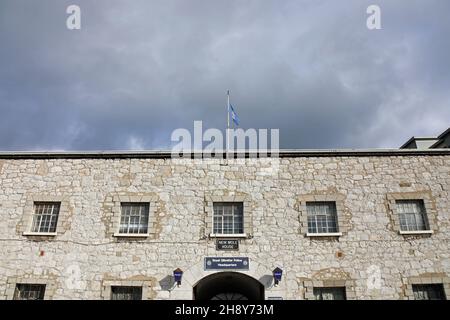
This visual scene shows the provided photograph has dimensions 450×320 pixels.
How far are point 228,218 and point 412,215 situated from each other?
21.8 feet

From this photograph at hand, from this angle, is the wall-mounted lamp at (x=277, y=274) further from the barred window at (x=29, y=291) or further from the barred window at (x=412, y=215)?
the barred window at (x=29, y=291)

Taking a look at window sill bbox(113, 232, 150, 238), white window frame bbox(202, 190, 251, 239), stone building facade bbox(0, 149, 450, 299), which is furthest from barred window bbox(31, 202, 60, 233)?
white window frame bbox(202, 190, 251, 239)

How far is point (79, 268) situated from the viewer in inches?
→ 529

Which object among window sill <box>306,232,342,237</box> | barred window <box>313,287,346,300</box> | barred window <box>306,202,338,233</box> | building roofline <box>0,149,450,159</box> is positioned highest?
building roofline <box>0,149,450,159</box>

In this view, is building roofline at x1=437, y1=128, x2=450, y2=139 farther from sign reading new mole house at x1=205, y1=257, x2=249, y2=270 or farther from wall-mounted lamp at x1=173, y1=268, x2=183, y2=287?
wall-mounted lamp at x1=173, y1=268, x2=183, y2=287

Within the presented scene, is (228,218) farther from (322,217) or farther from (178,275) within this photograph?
(322,217)

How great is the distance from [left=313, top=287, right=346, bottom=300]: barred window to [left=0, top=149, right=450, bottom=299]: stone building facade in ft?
0.14

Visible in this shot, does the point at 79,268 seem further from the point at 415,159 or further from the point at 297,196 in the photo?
the point at 415,159

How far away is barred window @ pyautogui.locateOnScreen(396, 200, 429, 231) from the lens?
45.4 ft

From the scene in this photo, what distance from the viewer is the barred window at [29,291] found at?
13.2 m

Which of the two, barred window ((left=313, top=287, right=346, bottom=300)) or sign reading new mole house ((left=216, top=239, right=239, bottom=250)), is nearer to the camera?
barred window ((left=313, top=287, right=346, bottom=300))

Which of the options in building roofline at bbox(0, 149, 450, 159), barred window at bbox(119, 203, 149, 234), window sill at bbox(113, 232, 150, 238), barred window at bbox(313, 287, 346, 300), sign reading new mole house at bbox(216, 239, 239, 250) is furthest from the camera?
Answer: building roofline at bbox(0, 149, 450, 159)
